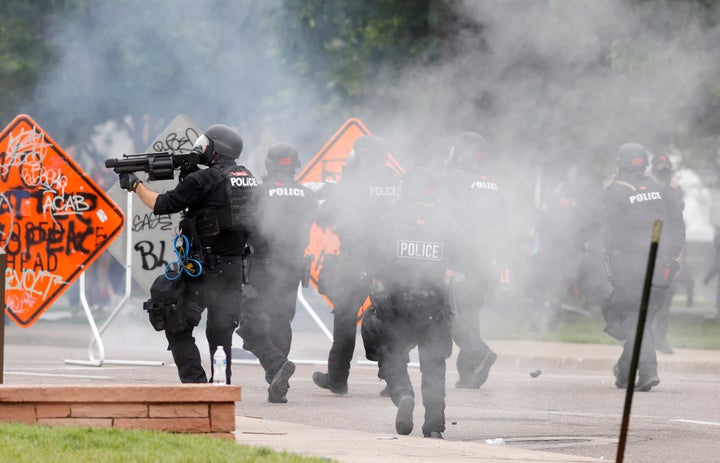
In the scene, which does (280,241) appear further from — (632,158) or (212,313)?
(632,158)

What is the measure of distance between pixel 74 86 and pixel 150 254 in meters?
8.71

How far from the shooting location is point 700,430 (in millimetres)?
9594

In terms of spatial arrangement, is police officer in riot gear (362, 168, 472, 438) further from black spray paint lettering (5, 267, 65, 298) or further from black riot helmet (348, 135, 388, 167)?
black spray paint lettering (5, 267, 65, 298)

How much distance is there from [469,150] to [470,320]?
51.3 inches

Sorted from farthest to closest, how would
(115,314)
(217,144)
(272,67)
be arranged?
(272,67) < (115,314) < (217,144)

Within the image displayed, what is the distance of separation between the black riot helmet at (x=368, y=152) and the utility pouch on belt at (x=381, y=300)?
247 centimetres

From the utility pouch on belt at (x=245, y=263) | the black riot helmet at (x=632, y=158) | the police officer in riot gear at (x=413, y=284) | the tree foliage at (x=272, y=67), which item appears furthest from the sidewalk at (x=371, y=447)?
the black riot helmet at (x=632, y=158)

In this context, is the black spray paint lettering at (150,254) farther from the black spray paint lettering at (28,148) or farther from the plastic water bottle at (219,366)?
the plastic water bottle at (219,366)

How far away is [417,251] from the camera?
354 inches

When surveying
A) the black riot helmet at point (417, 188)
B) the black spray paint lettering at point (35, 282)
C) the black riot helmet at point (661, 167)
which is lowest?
the black spray paint lettering at point (35, 282)

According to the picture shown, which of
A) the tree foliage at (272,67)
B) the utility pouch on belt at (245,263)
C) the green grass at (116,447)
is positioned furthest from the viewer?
the tree foliage at (272,67)

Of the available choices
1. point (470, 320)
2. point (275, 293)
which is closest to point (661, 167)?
point (470, 320)

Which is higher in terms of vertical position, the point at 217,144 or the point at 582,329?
the point at 217,144

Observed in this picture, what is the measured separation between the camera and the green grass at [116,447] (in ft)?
21.4
